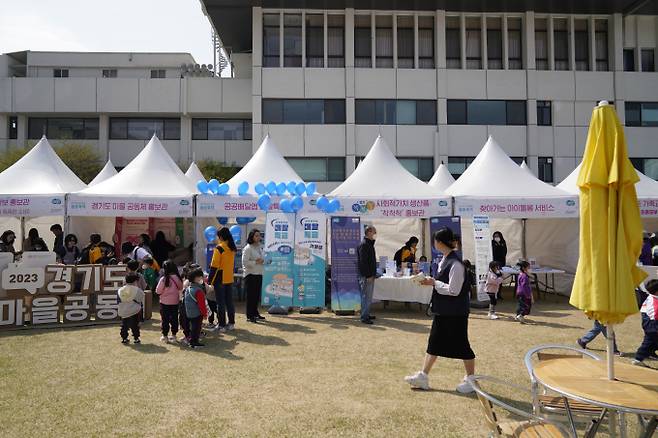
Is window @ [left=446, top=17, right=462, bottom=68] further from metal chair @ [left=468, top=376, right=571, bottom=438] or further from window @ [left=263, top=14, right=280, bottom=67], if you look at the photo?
Result: metal chair @ [left=468, top=376, right=571, bottom=438]

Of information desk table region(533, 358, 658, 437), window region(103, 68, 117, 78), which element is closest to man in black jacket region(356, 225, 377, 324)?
information desk table region(533, 358, 658, 437)

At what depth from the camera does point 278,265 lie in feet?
31.1

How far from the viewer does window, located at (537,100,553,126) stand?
994 inches

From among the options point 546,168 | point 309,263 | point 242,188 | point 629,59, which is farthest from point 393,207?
point 629,59

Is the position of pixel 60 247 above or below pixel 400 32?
below

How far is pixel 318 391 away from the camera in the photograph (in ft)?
16.4

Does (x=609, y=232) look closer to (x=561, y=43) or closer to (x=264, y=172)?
(x=264, y=172)

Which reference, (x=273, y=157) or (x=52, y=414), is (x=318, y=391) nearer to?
(x=52, y=414)

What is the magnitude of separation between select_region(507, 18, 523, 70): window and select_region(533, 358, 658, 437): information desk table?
25.5 m

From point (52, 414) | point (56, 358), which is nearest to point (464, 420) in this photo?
point (52, 414)

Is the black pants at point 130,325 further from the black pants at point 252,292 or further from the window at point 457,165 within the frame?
the window at point 457,165

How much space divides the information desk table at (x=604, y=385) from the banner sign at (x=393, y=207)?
24.1 ft

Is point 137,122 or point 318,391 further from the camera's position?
point 137,122

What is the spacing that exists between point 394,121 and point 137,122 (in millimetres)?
14545
